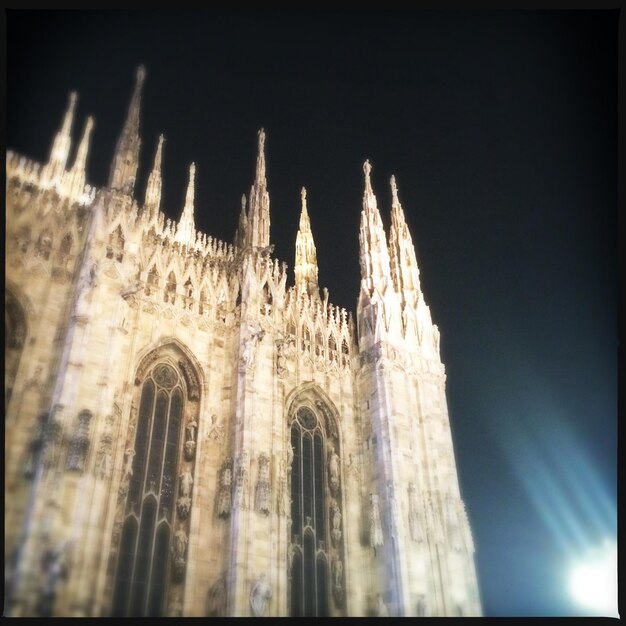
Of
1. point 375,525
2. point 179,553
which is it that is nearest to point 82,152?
point 179,553

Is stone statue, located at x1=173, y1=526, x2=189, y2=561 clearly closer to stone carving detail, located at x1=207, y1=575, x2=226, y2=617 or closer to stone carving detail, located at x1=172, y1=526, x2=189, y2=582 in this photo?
stone carving detail, located at x1=172, y1=526, x2=189, y2=582

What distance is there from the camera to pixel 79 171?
18.5 metres

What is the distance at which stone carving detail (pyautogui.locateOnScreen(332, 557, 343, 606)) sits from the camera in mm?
17019

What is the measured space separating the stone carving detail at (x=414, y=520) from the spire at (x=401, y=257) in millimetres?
6955

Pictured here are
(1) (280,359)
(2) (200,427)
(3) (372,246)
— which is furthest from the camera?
(3) (372,246)

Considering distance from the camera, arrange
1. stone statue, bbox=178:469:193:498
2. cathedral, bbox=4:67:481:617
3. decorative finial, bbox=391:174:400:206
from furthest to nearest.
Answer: decorative finial, bbox=391:174:400:206, stone statue, bbox=178:469:193:498, cathedral, bbox=4:67:481:617

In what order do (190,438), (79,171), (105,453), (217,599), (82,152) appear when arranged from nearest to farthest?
(105,453), (217,599), (190,438), (79,171), (82,152)

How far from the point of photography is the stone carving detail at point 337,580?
670 inches

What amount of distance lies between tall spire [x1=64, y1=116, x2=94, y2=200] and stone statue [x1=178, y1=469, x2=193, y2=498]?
25.9ft

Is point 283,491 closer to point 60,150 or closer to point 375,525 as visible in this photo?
point 375,525

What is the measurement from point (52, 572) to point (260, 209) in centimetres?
1242

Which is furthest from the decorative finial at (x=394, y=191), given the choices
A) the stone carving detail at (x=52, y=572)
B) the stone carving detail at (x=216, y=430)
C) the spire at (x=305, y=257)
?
the stone carving detail at (x=52, y=572)

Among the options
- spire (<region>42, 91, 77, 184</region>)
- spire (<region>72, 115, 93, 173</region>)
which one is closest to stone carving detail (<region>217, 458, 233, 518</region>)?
spire (<region>42, 91, 77, 184</region>)

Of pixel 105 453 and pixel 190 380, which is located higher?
pixel 190 380
